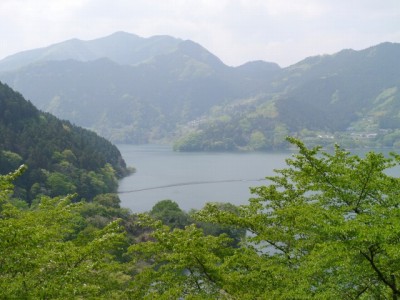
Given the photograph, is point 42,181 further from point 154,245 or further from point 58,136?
point 154,245

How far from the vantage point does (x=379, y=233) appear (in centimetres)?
1203

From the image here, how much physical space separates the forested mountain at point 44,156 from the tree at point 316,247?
83330 mm

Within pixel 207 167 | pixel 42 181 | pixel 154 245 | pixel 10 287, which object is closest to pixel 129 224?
pixel 42 181

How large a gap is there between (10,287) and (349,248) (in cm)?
1141

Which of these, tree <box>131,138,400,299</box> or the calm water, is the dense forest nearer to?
tree <box>131,138,400,299</box>

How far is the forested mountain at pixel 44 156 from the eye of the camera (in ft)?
326

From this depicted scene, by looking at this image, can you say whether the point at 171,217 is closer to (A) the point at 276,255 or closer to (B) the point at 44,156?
(B) the point at 44,156

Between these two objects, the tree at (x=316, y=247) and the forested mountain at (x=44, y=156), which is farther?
the forested mountain at (x=44, y=156)

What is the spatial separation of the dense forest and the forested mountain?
82490mm

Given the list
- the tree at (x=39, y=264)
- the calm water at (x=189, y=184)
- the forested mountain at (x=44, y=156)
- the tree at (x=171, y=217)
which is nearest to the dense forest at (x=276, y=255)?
the tree at (x=39, y=264)

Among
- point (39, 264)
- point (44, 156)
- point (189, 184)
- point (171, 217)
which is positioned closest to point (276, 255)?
point (39, 264)

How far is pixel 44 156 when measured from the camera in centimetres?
11069

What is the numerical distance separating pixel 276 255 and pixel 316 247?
98.7 inches

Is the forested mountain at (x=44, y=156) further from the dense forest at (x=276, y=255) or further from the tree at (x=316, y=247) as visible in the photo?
the tree at (x=316, y=247)
